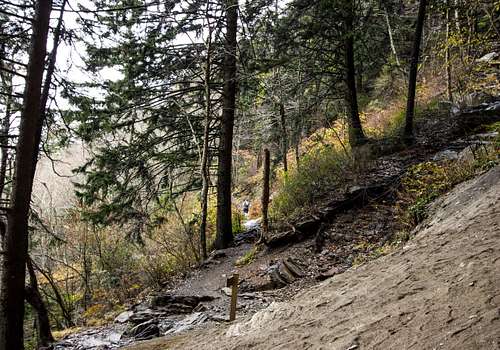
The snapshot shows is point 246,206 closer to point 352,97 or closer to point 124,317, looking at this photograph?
point 352,97

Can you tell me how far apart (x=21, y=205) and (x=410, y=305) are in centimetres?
567

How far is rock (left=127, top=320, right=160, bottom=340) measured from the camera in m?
6.14

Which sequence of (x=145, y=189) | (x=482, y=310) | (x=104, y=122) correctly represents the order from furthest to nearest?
(x=145, y=189) < (x=104, y=122) < (x=482, y=310)

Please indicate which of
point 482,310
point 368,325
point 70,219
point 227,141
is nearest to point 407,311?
point 368,325

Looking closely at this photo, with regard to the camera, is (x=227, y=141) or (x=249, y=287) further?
(x=227, y=141)

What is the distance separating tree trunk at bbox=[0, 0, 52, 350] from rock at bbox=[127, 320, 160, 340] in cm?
169

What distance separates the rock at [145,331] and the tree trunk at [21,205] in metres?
1.69

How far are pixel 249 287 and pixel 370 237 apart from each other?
2.66 m

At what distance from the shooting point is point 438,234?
4527 mm

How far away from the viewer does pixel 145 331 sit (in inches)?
247

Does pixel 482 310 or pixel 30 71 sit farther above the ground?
pixel 30 71

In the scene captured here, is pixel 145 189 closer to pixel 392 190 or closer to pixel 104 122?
pixel 104 122

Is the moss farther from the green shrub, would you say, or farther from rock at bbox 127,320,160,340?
rock at bbox 127,320,160,340

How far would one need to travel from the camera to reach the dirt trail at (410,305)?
8.00 ft
